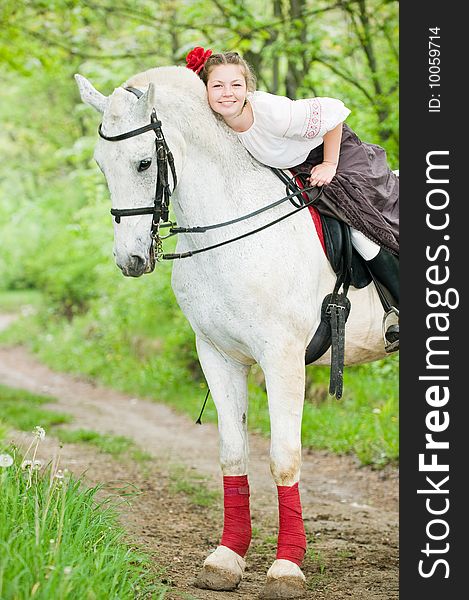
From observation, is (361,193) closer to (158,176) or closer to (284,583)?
(158,176)

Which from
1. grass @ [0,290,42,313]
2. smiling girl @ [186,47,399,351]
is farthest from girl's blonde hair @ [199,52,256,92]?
grass @ [0,290,42,313]

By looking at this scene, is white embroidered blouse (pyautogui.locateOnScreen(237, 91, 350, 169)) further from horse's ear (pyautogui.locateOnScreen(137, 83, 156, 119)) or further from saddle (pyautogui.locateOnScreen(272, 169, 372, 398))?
horse's ear (pyautogui.locateOnScreen(137, 83, 156, 119))

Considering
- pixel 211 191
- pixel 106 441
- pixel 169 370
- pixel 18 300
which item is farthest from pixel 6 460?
pixel 18 300

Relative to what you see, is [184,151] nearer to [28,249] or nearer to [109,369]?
[109,369]

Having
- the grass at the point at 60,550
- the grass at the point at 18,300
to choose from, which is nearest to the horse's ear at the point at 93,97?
the grass at the point at 60,550

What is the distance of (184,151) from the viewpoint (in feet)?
14.1

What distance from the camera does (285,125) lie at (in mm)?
4340

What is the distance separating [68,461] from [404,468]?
187 inches

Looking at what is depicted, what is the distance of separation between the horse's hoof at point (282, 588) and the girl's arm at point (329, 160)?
2008 mm

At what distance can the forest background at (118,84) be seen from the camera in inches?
372

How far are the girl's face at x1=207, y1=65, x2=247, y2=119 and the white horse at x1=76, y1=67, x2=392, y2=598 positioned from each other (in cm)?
7

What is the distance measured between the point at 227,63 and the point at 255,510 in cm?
354

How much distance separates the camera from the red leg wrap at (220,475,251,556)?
15.2 feet

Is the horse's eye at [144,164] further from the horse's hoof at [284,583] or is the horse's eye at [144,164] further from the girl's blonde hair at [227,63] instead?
the horse's hoof at [284,583]
